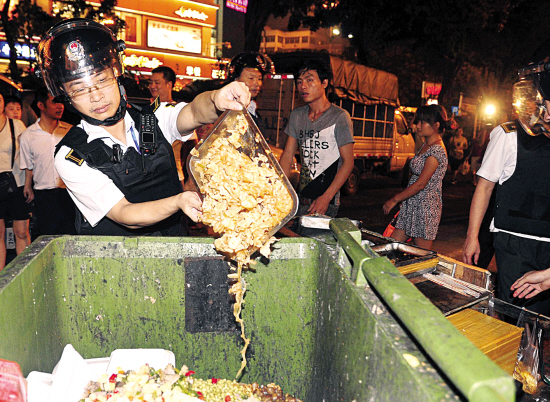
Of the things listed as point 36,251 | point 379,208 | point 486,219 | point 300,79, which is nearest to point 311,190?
point 300,79

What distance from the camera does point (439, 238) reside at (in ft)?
25.5

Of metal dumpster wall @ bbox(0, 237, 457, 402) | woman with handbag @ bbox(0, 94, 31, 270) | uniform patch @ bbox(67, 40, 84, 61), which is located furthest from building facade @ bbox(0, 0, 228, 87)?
metal dumpster wall @ bbox(0, 237, 457, 402)

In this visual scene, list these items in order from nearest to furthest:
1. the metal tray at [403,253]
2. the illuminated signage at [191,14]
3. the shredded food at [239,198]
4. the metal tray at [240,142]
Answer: the shredded food at [239,198] < the metal tray at [240,142] < the metal tray at [403,253] < the illuminated signage at [191,14]

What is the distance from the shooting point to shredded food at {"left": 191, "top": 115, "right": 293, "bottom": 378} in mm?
1879

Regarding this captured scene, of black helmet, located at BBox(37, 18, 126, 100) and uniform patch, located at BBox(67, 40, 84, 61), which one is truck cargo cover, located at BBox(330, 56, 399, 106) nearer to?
black helmet, located at BBox(37, 18, 126, 100)

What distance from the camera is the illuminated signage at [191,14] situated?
17812 millimetres

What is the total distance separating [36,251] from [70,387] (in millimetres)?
583

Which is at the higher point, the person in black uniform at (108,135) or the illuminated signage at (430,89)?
the illuminated signage at (430,89)

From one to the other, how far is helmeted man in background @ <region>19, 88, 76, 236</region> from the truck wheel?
25.8 ft

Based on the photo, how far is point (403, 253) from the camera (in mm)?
2604

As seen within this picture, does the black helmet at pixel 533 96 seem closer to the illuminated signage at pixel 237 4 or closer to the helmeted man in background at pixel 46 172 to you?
the helmeted man in background at pixel 46 172

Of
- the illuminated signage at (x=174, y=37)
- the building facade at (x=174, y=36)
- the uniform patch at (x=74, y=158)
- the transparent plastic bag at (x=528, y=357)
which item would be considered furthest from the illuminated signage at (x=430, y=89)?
the uniform patch at (x=74, y=158)

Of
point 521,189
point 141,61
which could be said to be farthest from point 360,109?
point 521,189

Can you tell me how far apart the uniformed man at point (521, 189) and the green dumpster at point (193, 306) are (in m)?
1.53
